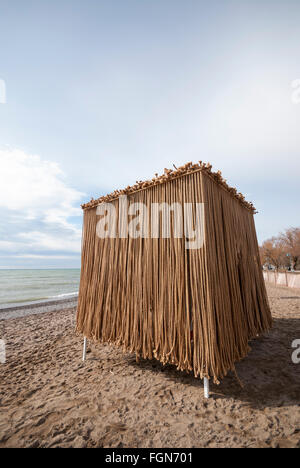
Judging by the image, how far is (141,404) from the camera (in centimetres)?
235

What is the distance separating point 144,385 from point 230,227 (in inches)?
100

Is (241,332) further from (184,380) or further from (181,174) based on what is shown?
(181,174)

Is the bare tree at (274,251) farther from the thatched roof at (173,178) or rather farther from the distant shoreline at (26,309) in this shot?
the thatched roof at (173,178)

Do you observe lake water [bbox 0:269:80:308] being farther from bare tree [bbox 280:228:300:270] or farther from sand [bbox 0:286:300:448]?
bare tree [bbox 280:228:300:270]

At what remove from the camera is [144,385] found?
9.04 ft

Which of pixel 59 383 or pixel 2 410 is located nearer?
pixel 2 410

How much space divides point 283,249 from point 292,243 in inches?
65.6

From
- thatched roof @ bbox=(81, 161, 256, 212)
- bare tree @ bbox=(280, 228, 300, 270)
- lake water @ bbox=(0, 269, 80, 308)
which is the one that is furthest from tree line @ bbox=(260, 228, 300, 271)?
thatched roof @ bbox=(81, 161, 256, 212)

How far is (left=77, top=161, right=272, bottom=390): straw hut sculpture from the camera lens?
2.27 metres

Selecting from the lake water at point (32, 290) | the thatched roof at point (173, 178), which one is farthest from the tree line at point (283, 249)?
the thatched roof at point (173, 178)

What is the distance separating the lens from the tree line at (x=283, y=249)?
32.1 metres

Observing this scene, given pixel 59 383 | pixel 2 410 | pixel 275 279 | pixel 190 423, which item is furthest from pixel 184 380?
pixel 275 279

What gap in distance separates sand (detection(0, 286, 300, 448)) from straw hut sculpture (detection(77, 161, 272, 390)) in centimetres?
37

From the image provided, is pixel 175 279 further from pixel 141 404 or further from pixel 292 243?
pixel 292 243
